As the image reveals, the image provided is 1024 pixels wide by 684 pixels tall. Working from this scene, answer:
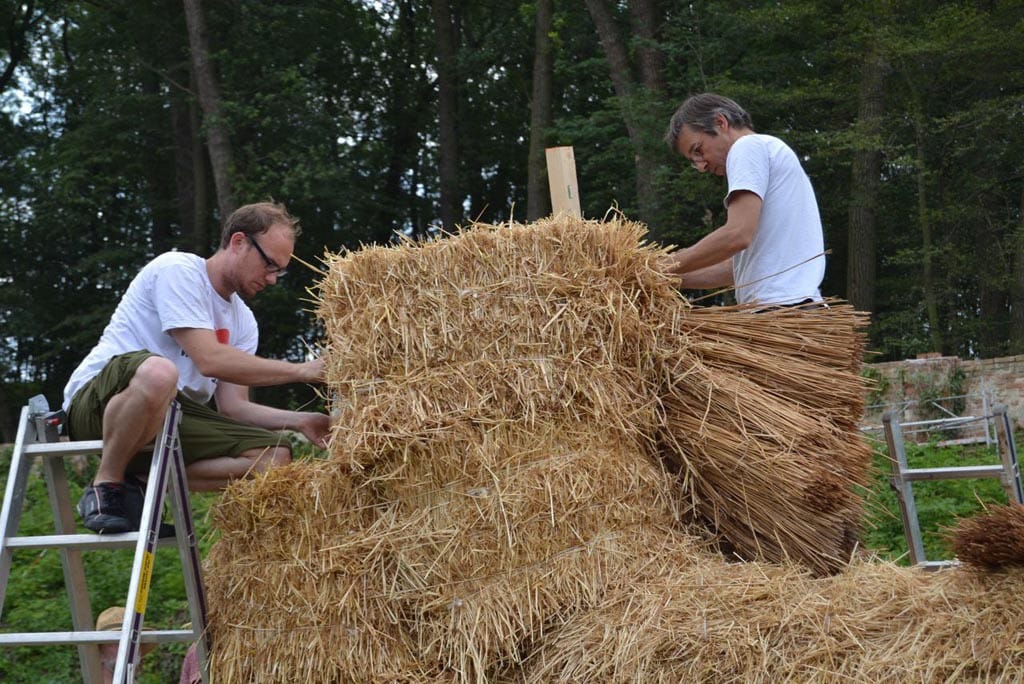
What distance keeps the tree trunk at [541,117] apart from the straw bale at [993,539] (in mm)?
13298

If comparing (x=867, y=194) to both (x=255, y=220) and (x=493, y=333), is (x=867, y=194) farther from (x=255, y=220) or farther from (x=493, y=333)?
(x=493, y=333)

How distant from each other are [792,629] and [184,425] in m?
2.01

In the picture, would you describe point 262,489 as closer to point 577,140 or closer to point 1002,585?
point 1002,585

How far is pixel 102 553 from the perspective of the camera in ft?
23.7

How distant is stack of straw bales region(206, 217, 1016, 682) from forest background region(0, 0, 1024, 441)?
32.3 feet

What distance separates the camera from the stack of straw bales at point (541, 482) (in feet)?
9.59

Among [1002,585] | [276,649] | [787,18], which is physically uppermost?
[787,18]

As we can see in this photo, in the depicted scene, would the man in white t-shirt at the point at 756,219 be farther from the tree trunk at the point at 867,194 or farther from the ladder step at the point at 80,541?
the tree trunk at the point at 867,194

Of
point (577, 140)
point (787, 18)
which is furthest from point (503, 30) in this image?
point (787, 18)

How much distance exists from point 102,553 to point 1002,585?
241 inches

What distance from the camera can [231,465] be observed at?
3561 millimetres

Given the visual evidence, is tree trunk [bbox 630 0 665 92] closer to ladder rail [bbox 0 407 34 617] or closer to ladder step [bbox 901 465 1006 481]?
ladder step [bbox 901 465 1006 481]

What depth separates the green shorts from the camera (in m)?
3.34

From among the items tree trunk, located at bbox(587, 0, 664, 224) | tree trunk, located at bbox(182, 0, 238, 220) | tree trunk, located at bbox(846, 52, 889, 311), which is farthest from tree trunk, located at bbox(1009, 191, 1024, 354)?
tree trunk, located at bbox(182, 0, 238, 220)
